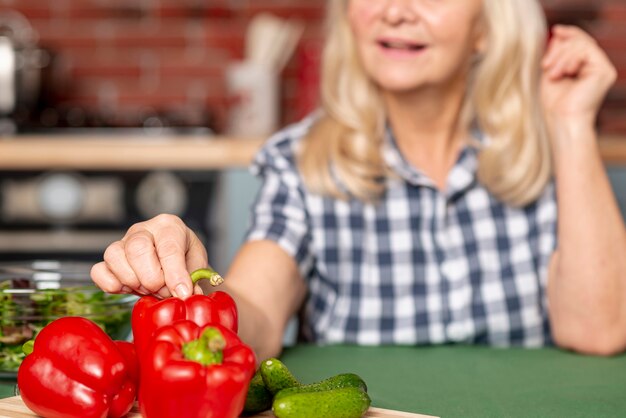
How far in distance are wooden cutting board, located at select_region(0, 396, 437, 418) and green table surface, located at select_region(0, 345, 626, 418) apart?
68 mm

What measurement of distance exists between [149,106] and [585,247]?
1.94 m

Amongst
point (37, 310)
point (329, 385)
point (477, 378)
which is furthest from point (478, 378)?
point (37, 310)

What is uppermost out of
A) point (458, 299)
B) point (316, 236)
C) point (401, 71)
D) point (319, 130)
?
point (401, 71)

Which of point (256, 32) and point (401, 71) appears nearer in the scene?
point (401, 71)

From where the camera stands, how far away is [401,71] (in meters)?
1.74

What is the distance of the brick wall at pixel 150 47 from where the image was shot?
3.29 m

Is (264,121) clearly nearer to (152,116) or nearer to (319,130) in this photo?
(152,116)

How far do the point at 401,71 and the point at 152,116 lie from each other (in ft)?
4.63

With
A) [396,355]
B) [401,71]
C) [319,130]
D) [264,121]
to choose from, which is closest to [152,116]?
[264,121]

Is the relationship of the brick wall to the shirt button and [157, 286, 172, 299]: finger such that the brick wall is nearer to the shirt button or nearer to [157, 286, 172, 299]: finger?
the shirt button

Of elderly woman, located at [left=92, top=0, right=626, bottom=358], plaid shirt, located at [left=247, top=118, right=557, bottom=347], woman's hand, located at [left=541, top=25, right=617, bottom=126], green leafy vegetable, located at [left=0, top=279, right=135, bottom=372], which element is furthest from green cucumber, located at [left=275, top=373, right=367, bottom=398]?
woman's hand, located at [left=541, top=25, right=617, bottom=126]

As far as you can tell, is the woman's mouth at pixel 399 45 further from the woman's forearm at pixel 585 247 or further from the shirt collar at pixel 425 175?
the woman's forearm at pixel 585 247

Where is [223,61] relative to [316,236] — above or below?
above

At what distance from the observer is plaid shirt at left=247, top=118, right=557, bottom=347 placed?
72.0 inches
